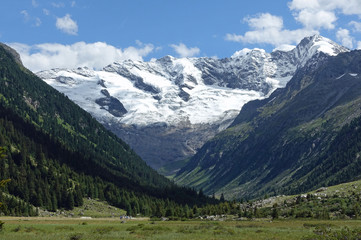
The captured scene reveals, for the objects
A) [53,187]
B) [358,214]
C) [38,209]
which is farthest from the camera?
[53,187]

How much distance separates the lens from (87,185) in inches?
7731

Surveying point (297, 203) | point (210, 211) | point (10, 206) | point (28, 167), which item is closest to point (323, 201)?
point (297, 203)

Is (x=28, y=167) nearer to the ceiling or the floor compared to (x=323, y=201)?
Result: nearer to the ceiling

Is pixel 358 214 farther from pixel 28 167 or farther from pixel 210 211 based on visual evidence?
pixel 28 167

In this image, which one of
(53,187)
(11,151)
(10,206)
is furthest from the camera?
(11,151)

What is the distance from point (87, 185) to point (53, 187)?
34.0m

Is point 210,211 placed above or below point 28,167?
below

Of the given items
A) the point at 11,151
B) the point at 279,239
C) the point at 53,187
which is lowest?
the point at 279,239

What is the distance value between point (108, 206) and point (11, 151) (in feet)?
150

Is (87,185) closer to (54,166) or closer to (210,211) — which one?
(54,166)

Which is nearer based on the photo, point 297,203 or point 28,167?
point 297,203

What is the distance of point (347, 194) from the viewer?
390ft

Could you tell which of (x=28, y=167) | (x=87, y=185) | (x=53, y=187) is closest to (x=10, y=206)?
(x=53, y=187)

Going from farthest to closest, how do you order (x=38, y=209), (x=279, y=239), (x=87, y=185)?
(x=87, y=185), (x=38, y=209), (x=279, y=239)
